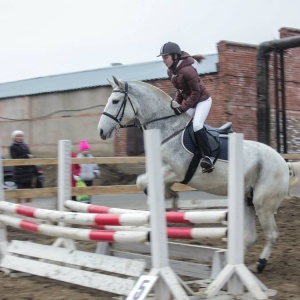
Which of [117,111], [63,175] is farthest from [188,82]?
[63,175]

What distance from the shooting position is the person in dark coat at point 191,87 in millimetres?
6598

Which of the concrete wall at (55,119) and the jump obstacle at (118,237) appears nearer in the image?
the jump obstacle at (118,237)

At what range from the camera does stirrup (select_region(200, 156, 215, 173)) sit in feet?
21.6

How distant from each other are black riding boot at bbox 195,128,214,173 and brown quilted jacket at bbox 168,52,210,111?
37 cm

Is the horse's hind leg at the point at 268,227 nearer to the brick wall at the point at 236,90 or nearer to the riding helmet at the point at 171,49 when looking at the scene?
the riding helmet at the point at 171,49

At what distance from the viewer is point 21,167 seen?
34.9 ft

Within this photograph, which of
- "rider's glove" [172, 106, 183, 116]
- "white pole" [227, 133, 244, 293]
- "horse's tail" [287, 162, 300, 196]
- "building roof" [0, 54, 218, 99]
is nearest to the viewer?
"white pole" [227, 133, 244, 293]

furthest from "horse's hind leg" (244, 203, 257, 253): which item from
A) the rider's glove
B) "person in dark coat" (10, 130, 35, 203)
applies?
"person in dark coat" (10, 130, 35, 203)

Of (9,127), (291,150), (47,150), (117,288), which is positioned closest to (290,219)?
(117,288)

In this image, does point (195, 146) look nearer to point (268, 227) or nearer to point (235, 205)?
point (268, 227)

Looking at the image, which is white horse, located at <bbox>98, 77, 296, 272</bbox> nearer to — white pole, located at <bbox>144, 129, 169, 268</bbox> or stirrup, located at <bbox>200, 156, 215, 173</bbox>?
stirrup, located at <bbox>200, 156, 215, 173</bbox>

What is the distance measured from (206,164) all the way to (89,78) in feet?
72.0

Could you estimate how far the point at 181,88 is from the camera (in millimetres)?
6816

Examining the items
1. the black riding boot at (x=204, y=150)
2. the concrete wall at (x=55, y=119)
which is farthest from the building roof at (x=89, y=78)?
the black riding boot at (x=204, y=150)
